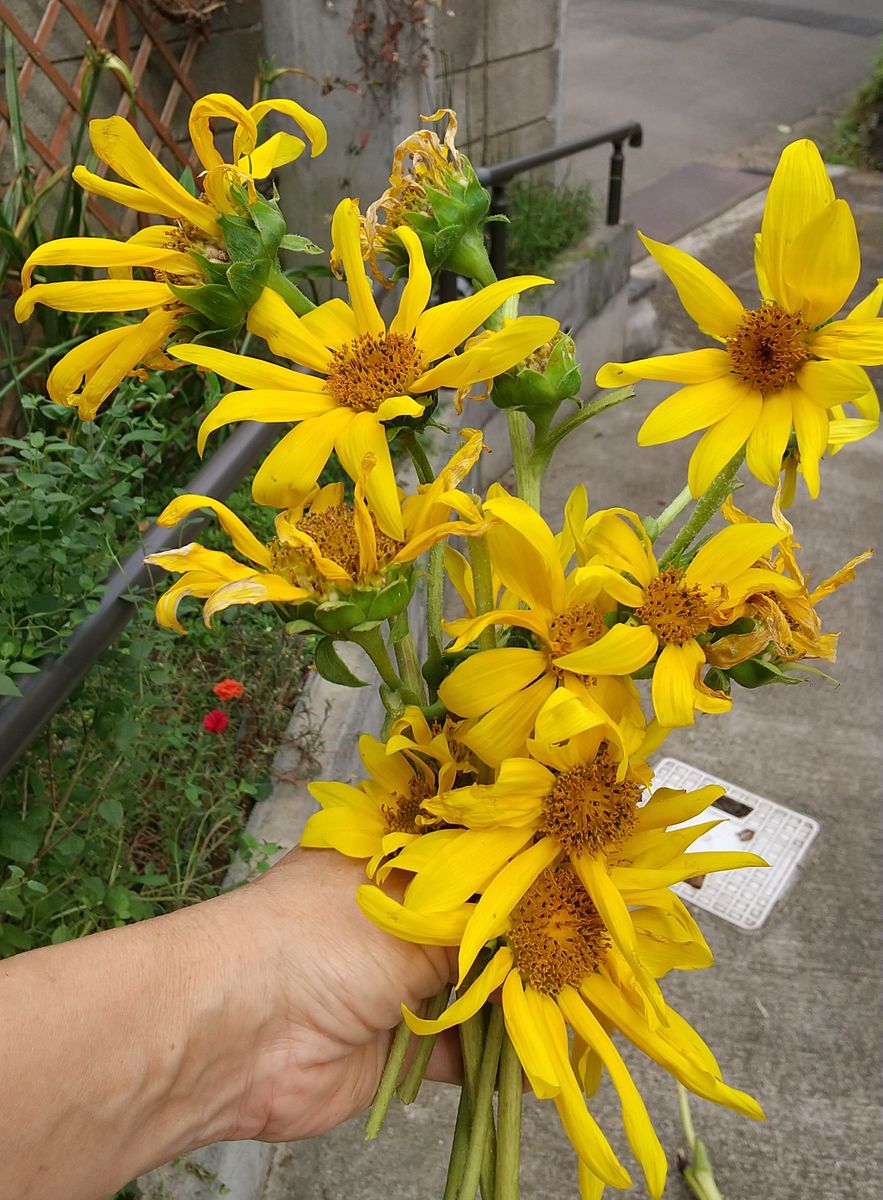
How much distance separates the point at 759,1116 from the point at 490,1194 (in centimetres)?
20

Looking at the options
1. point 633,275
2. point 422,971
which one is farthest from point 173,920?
point 633,275

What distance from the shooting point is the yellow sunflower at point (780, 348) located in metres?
0.47

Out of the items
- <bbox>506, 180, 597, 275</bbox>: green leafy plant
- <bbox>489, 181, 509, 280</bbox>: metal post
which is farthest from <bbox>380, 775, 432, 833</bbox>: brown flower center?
<bbox>506, 180, 597, 275</bbox>: green leafy plant

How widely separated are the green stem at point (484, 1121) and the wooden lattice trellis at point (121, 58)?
182 cm

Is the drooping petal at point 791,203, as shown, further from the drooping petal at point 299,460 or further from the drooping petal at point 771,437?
the drooping petal at point 299,460

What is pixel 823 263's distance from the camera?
47 centimetres

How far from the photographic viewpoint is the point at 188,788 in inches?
51.7

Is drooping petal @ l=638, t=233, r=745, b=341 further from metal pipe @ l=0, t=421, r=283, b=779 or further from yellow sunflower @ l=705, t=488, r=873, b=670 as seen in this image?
metal pipe @ l=0, t=421, r=283, b=779

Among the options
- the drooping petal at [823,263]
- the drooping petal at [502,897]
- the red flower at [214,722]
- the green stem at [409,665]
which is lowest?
the red flower at [214,722]

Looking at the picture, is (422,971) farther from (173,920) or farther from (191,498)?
(191,498)

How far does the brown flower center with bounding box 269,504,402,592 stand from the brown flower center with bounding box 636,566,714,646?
15cm

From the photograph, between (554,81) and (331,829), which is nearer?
Result: (331,829)

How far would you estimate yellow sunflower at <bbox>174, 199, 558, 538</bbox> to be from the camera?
0.49 metres

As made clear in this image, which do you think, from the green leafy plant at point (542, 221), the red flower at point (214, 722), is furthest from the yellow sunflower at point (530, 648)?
the green leafy plant at point (542, 221)
